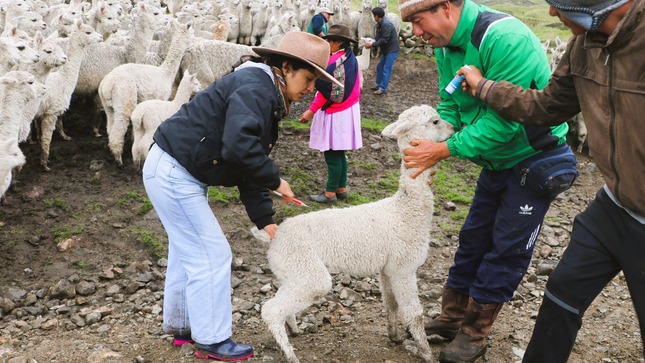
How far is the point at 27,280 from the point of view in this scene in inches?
214

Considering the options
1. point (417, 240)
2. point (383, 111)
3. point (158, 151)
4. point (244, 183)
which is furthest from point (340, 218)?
point (383, 111)

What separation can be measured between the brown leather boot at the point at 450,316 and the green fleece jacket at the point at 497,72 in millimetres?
1116

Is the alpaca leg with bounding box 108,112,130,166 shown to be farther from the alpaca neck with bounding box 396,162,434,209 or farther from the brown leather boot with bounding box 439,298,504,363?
the brown leather boot with bounding box 439,298,504,363

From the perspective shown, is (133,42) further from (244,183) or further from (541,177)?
(541,177)

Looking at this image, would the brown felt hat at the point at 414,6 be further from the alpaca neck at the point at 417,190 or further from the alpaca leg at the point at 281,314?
the alpaca leg at the point at 281,314

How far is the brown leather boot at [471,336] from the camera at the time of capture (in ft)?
14.0

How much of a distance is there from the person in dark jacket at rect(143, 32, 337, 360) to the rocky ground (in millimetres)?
506

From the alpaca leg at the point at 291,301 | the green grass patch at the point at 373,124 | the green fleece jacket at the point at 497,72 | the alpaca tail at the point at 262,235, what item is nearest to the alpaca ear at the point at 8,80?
the alpaca tail at the point at 262,235

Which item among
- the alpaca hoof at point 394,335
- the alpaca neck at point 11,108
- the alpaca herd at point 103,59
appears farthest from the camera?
the alpaca herd at point 103,59

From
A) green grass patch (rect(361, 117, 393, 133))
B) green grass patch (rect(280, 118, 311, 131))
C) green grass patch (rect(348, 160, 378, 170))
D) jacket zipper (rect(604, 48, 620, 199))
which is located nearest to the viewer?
jacket zipper (rect(604, 48, 620, 199))

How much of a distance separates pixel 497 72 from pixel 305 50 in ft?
3.69

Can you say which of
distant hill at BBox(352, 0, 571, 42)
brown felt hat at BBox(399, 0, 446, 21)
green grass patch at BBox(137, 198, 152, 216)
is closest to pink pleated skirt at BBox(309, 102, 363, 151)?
green grass patch at BBox(137, 198, 152, 216)

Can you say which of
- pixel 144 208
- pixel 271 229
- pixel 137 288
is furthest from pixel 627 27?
pixel 144 208

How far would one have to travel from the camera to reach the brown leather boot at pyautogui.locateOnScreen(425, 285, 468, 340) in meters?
4.66
